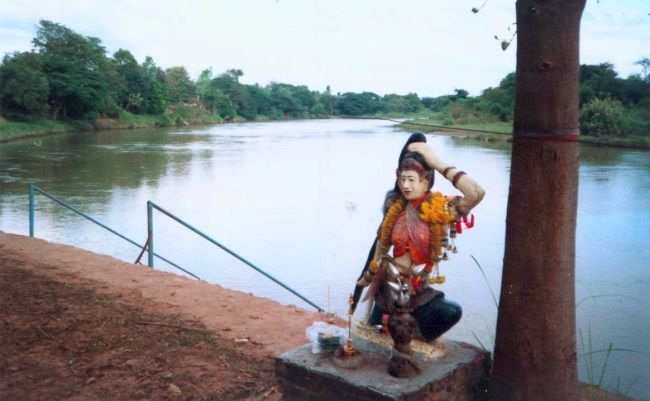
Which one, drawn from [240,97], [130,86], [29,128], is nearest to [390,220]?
[29,128]

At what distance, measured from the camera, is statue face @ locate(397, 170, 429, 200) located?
3.36 m

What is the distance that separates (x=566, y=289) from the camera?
125 inches

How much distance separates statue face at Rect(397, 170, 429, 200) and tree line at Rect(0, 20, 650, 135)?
1687 cm

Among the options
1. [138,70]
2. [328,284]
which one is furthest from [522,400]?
[138,70]

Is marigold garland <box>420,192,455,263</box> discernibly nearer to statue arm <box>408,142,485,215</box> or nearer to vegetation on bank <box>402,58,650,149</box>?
statue arm <box>408,142,485,215</box>

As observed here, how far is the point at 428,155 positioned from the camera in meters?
3.37

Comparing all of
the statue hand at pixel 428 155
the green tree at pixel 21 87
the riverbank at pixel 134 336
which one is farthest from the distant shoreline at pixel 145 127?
the statue hand at pixel 428 155

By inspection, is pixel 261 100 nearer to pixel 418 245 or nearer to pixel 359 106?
pixel 359 106

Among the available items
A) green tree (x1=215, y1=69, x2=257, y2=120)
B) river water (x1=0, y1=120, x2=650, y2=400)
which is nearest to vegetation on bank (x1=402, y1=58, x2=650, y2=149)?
river water (x1=0, y1=120, x2=650, y2=400)

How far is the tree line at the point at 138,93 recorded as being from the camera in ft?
116

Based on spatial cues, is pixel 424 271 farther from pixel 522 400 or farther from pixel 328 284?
pixel 328 284

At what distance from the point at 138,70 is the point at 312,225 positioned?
57327 mm

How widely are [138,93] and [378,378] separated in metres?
63.7

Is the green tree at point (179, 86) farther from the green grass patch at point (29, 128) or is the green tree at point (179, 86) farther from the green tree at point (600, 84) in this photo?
the green tree at point (600, 84)
